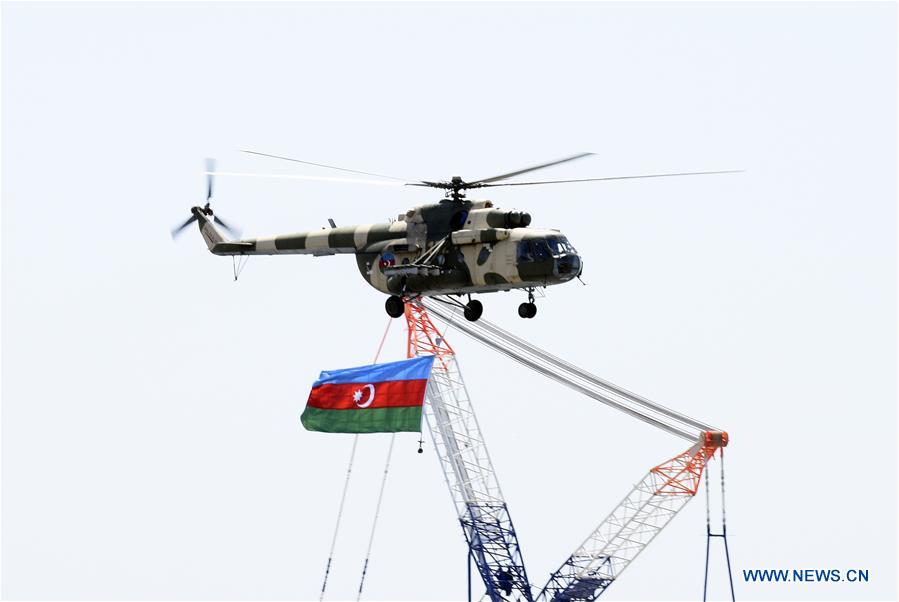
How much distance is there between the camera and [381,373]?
85062mm

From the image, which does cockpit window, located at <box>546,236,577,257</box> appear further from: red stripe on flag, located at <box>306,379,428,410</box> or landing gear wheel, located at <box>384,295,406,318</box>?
red stripe on flag, located at <box>306,379,428,410</box>

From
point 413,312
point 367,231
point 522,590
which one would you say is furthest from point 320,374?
point 522,590

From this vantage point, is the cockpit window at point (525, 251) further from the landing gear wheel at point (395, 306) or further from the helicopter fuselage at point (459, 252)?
the landing gear wheel at point (395, 306)

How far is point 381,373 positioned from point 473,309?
834 inches

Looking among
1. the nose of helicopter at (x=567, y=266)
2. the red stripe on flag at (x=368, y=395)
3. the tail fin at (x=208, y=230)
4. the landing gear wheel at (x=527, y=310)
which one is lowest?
the red stripe on flag at (x=368, y=395)

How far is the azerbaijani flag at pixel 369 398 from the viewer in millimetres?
83375

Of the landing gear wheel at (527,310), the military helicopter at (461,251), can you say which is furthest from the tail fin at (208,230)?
the landing gear wheel at (527,310)

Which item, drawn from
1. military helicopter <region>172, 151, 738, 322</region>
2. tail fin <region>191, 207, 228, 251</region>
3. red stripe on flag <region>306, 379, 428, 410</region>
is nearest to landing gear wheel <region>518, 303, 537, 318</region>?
military helicopter <region>172, 151, 738, 322</region>

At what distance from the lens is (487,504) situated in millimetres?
105062

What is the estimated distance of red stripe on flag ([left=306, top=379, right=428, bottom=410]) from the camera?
83438mm

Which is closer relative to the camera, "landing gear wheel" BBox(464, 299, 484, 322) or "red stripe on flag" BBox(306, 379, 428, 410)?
"landing gear wheel" BBox(464, 299, 484, 322)

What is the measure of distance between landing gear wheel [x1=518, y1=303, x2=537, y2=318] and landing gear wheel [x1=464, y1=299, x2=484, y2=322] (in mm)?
2412

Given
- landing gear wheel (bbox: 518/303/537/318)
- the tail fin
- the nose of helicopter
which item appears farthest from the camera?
the tail fin

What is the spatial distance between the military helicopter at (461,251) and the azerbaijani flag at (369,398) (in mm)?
16315
